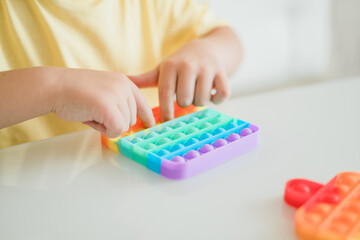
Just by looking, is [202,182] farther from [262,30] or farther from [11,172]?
[262,30]

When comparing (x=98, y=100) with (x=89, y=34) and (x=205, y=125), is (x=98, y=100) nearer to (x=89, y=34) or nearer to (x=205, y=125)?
(x=205, y=125)

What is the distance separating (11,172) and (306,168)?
1.03ft

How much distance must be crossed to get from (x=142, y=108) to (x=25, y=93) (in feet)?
0.44

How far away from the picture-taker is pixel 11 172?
440mm

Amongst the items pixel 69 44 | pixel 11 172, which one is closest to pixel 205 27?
pixel 69 44

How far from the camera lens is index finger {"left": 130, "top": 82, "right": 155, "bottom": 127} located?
1.58ft

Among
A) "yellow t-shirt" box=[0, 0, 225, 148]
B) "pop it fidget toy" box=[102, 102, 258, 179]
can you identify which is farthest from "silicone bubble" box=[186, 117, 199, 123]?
"yellow t-shirt" box=[0, 0, 225, 148]

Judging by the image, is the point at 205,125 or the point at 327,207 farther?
the point at 205,125

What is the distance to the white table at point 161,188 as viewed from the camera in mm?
337

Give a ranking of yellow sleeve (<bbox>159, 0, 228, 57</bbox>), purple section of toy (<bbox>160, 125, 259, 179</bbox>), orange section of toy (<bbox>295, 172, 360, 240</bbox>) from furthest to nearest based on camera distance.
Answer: yellow sleeve (<bbox>159, 0, 228, 57</bbox>), purple section of toy (<bbox>160, 125, 259, 179</bbox>), orange section of toy (<bbox>295, 172, 360, 240</bbox>)

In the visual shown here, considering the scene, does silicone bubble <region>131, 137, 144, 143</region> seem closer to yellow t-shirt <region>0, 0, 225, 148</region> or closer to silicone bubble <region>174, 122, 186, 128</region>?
silicone bubble <region>174, 122, 186, 128</region>

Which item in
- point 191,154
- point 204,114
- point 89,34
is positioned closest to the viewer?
point 191,154

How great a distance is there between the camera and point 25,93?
0.46 metres

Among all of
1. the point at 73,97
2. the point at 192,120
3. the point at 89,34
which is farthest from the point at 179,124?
the point at 89,34
